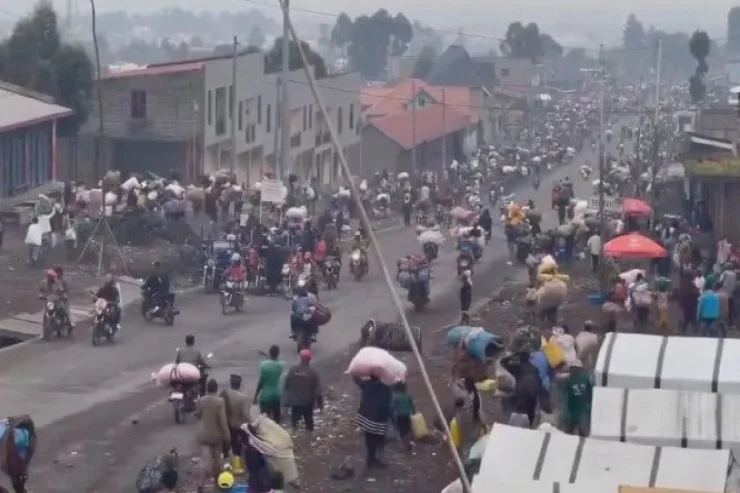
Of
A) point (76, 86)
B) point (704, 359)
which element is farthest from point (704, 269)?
point (76, 86)

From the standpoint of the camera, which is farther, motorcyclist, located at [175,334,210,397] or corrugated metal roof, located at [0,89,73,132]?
corrugated metal roof, located at [0,89,73,132]

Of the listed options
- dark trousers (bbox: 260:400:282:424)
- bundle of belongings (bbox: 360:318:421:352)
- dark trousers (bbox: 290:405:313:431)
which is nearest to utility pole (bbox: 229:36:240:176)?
bundle of belongings (bbox: 360:318:421:352)

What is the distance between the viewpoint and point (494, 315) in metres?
25.9

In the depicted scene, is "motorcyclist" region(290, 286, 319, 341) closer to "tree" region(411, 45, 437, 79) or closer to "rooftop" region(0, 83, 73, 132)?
"rooftop" region(0, 83, 73, 132)

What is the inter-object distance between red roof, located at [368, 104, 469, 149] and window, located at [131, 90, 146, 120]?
58.5 ft

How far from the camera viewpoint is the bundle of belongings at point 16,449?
14.2 meters

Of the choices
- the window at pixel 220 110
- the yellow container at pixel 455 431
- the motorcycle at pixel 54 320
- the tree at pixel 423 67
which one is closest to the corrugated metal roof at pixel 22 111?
the motorcycle at pixel 54 320

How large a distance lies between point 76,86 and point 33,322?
21.9 metres

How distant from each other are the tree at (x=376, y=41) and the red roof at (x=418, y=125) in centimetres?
8113

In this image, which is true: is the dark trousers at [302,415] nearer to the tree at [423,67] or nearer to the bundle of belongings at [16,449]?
the bundle of belongings at [16,449]

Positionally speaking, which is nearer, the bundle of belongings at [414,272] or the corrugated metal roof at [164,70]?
the bundle of belongings at [414,272]

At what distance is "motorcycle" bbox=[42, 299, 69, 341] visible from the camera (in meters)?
22.3

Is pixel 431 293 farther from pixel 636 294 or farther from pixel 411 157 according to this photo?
pixel 411 157

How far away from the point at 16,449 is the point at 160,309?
388 inches
